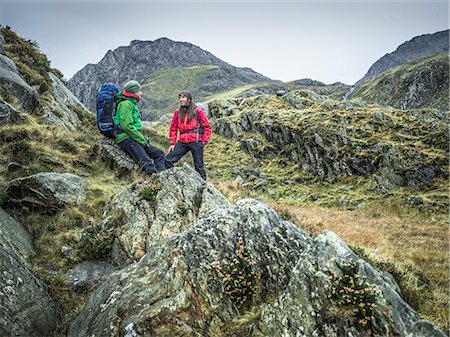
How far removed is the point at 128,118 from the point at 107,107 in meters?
1.61

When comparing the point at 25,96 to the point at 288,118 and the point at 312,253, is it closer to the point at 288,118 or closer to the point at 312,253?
the point at 312,253

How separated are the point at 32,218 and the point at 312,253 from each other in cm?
743

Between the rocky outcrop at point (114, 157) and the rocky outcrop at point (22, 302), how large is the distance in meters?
5.69

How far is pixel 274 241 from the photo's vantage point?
5129mm

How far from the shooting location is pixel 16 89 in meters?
14.9

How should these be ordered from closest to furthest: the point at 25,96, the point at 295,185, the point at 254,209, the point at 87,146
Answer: the point at 254,209 < the point at 87,146 < the point at 25,96 < the point at 295,185

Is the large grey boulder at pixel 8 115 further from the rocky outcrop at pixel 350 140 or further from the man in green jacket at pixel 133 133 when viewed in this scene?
the rocky outcrop at pixel 350 140

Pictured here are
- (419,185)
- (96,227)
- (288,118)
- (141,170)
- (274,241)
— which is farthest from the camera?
(288,118)

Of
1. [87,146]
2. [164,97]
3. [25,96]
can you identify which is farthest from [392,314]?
[164,97]

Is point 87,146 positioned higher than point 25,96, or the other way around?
point 25,96

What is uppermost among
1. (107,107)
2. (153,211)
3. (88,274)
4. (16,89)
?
(16,89)

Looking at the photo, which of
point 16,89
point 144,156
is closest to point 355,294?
point 144,156

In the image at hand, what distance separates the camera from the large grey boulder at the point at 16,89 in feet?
47.7

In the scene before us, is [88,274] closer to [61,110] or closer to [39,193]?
[39,193]
